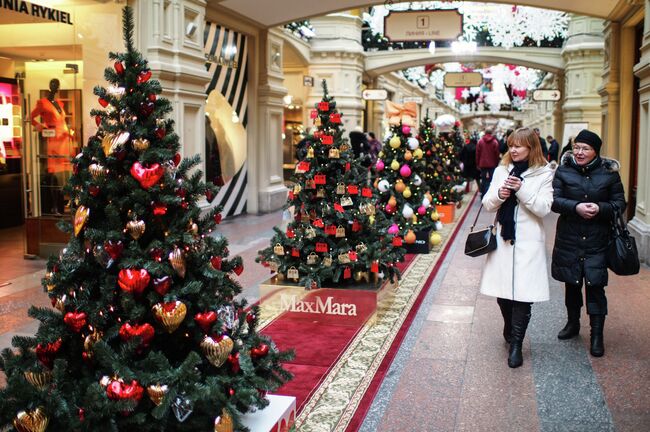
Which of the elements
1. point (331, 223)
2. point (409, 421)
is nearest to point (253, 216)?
point (331, 223)

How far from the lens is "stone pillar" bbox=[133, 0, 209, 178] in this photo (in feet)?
26.6

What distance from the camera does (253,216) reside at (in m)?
12.8

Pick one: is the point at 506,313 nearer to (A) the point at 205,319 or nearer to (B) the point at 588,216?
(B) the point at 588,216

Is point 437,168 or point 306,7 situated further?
point 306,7

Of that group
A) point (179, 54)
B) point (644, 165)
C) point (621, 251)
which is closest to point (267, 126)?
point (179, 54)

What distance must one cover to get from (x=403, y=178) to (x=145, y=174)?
21.5 feet

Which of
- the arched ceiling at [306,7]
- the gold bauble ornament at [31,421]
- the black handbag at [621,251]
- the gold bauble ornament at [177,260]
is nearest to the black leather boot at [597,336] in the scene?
the black handbag at [621,251]

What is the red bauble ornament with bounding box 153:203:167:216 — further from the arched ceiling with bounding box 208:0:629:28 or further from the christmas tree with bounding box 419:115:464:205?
the arched ceiling with bounding box 208:0:629:28

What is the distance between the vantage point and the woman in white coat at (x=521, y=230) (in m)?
4.27

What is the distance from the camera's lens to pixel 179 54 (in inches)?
336

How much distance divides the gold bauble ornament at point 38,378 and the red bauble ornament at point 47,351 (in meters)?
0.06

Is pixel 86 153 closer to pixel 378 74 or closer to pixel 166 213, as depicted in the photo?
pixel 166 213

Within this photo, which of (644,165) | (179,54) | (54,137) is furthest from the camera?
(179,54)

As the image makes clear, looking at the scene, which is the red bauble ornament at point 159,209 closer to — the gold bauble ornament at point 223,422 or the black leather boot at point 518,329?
the gold bauble ornament at point 223,422
